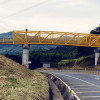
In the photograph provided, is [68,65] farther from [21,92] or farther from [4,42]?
[21,92]

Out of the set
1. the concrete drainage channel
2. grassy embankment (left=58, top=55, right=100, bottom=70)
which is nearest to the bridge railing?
grassy embankment (left=58, top=55, right=100, bottom=70)

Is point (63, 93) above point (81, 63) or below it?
above

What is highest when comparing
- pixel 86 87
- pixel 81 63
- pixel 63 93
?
pixel 63 93

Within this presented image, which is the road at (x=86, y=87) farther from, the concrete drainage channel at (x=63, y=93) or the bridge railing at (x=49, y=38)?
the bridge railing at (x=49, y=38)

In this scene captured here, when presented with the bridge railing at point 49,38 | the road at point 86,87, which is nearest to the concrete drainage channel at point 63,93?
the road at point 86,87

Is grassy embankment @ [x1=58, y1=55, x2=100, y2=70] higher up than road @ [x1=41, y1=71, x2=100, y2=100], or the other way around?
road @ [x1=41, y1=71, x2=100, y2=100]

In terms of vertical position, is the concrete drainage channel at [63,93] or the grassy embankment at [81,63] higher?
the concrete drainage channel at [63,93]

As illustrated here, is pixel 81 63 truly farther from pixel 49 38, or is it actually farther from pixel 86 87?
pixel 86 87

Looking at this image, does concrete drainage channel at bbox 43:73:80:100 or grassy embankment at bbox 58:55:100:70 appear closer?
concrete drainage channel at bbox 43:73:80:100

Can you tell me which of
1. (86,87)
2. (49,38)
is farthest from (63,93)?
(49,38)

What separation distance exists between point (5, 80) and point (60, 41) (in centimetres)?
7223

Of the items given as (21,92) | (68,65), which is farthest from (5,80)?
(68,65)

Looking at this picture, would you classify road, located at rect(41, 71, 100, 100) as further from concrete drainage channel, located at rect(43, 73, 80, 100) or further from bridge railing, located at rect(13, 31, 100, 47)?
bridge railing, located at rect(13, 31, 100, 47)

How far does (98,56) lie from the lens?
3602 inches
